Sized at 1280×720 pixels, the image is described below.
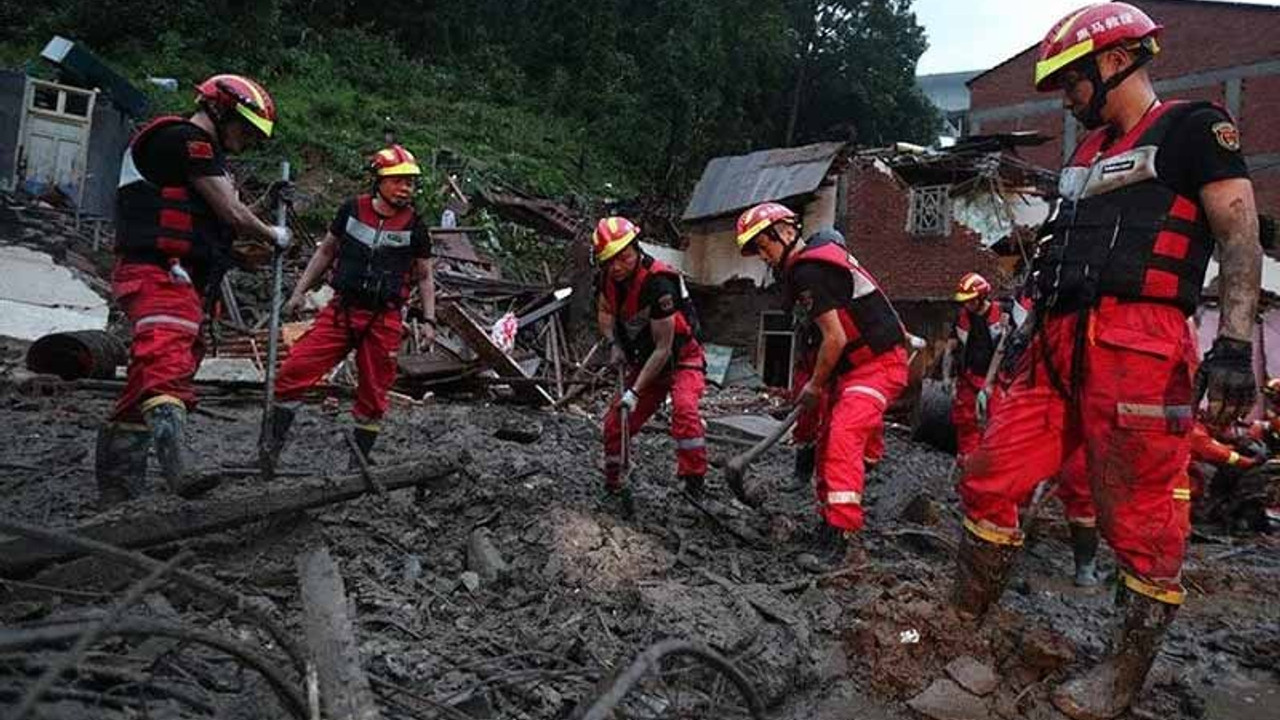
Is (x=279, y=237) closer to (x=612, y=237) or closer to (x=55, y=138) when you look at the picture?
(x=612, y=237)

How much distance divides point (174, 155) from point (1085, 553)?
460cm

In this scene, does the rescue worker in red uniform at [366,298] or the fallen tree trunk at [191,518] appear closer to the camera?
the fallen tree trunk at [191,518]

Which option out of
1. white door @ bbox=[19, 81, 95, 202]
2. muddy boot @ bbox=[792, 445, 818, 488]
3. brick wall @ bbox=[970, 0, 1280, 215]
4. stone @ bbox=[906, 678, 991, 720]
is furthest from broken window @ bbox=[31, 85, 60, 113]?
brick wall @ bbox=[970, 0, 1280, 215]

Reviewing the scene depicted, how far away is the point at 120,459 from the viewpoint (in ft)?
10.5

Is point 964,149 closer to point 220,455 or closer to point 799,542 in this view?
point 799,542

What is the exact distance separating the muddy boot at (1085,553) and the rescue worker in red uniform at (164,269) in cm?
405

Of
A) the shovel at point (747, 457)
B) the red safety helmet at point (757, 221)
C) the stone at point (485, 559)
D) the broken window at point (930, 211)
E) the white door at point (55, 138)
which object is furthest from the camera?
the white door at point (55, 138)

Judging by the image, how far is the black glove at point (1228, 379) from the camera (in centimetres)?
227

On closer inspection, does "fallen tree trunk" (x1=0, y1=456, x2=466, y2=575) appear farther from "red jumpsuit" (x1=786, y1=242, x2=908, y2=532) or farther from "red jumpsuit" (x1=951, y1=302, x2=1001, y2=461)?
"red jumpsuit" (x1=951, y1=302, x2=1001, y2=461)

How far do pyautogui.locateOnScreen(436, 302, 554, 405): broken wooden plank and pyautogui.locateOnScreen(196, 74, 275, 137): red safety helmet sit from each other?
5.00m

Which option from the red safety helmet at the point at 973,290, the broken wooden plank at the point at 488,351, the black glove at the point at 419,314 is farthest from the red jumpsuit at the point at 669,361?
the broken wooden plank at the point at 488,351

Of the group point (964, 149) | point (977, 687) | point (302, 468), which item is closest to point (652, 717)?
point (977, 687)

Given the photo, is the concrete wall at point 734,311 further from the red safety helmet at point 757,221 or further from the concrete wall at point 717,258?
the red safety helmet at point 757,221

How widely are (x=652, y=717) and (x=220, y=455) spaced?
3869 millimetres
